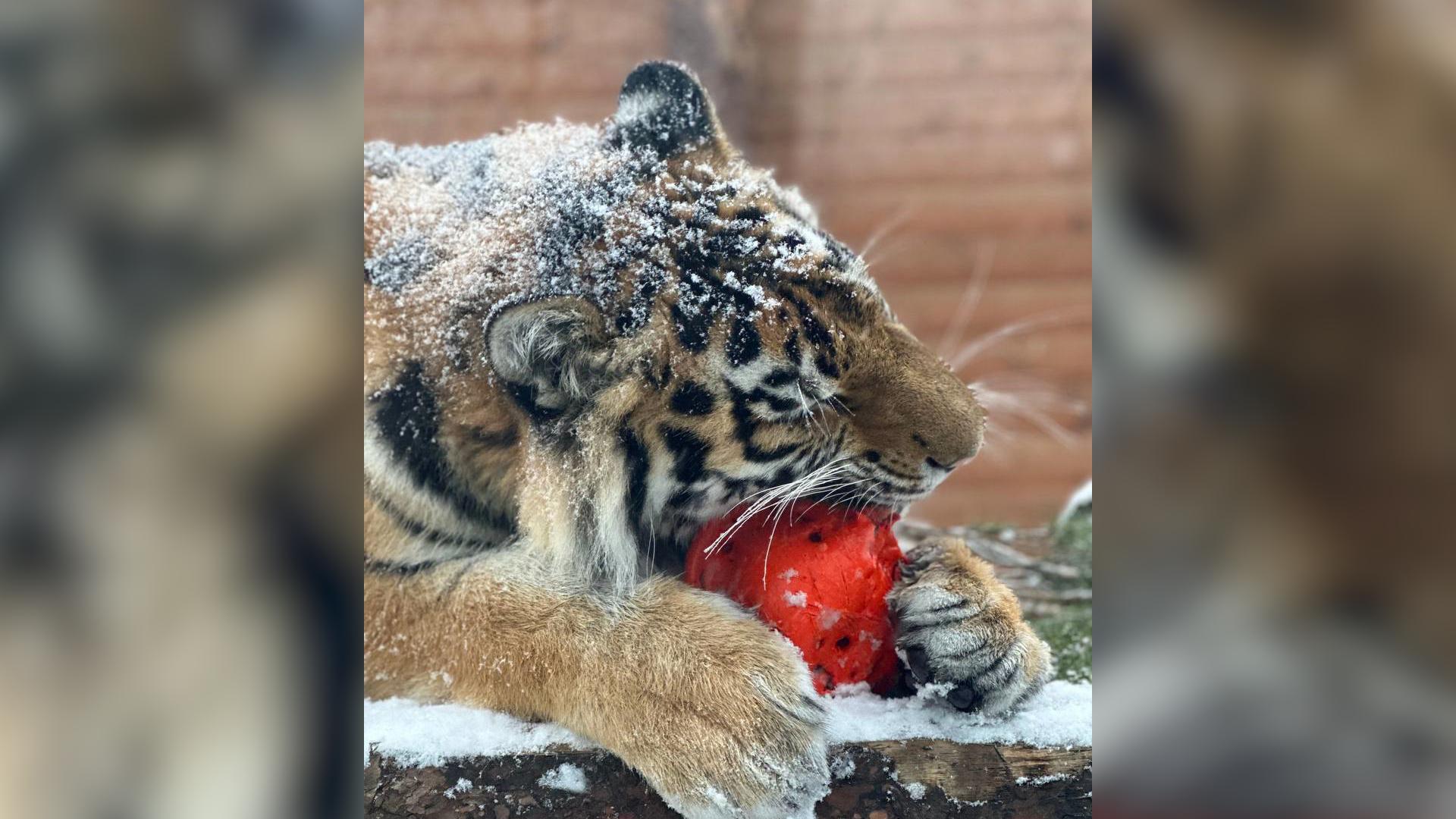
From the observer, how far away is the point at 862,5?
1185 millimetres

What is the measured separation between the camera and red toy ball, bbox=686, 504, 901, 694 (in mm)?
1034

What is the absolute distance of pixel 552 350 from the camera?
108cm

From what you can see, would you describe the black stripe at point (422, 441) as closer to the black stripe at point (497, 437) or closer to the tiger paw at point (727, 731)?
the black stripe at point (497, 437)

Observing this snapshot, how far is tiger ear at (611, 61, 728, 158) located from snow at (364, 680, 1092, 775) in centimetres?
68

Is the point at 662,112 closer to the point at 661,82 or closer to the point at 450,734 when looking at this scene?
the point at 661,82

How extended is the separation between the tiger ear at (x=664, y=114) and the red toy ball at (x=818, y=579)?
463mm

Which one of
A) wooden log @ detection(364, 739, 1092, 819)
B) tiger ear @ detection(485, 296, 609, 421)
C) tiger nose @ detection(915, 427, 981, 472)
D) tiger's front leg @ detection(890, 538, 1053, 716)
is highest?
tiger ear @ detection(485, 296, 609, 421)
